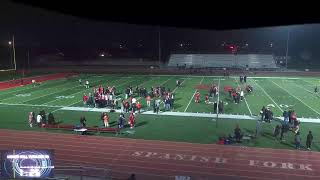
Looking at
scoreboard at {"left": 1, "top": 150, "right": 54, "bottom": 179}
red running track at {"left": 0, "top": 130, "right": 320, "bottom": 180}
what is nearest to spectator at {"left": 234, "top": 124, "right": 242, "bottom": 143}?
red running track at {"left": 0, "top": 130, "right": 320, "bottom": 180}

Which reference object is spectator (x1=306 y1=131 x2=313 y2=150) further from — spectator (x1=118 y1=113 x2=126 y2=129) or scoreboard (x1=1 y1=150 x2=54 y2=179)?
scoreboard (x1=1 y1=150 x2=54 y2=179)

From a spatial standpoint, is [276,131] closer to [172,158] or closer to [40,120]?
[172,158]

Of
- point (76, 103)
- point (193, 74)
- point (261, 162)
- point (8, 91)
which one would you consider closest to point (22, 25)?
point (8, 91)

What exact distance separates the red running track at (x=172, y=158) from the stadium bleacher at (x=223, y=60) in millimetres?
50471

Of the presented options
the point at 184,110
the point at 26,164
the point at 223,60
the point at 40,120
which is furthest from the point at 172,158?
the point at 223,60

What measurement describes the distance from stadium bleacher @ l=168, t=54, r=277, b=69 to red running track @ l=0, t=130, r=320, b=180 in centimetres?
5047

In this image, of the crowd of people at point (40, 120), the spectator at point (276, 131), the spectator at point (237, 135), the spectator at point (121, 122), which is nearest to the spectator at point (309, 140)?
the spectator at point (276, 131)

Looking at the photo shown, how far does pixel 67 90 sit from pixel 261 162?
2407 centimetres

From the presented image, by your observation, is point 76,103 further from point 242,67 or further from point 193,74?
point 242,67

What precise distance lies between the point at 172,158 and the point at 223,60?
5784 centimetres

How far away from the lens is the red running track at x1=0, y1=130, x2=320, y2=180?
44.7 ft

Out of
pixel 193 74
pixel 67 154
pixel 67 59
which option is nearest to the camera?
pixel 67 154

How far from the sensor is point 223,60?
7131 cm

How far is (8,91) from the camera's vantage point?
112 ft
